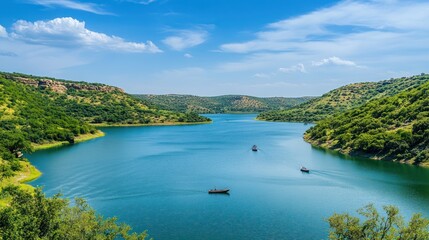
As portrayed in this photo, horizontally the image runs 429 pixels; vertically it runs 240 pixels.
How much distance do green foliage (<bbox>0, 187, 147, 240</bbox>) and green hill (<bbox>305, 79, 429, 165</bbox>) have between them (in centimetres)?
8707

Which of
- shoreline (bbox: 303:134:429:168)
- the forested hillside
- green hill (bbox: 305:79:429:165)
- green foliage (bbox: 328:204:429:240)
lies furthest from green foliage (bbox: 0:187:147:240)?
green hill (bbox: 305:79:429:165)

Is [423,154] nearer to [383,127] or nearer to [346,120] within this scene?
[383,127]

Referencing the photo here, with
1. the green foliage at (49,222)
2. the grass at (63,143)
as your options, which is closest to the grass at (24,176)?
Result: the grass at (63,143)

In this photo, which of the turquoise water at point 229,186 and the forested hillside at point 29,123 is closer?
the turquoise water at point 229,186

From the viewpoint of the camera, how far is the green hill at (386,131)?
335 feet

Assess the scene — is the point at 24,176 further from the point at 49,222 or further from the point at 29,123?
the point at 29,123

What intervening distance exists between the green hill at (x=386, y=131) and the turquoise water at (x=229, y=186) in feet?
21.2

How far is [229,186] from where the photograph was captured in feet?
260

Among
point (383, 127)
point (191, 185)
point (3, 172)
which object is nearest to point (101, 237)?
point (191, 185)

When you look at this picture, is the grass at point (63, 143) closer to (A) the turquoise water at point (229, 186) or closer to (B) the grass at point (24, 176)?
(A) the turquoise water at point (229, 186)

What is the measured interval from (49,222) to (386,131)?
108 meters

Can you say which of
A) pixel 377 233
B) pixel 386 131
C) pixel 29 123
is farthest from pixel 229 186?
pixel 29 123

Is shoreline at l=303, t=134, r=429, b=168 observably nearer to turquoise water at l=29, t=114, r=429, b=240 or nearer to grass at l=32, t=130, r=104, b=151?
turquoise water at l=29, t=114, r=429, b=240

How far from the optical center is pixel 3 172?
73938 mm
